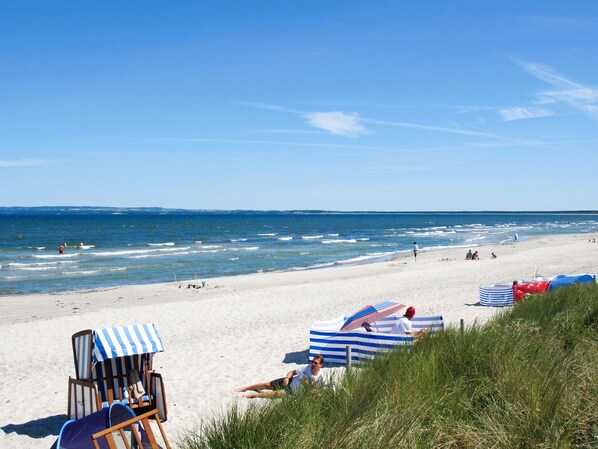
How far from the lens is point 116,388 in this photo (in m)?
7.64

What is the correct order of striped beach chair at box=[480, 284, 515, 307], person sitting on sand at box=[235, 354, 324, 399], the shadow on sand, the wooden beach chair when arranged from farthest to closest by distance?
striped beach chair at box=[480, 284, 515, 307] < person sitting on sand at box=[235, 354, 324, 399] < the shadow on sand < the wooden beach chair

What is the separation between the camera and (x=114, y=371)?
769 cm

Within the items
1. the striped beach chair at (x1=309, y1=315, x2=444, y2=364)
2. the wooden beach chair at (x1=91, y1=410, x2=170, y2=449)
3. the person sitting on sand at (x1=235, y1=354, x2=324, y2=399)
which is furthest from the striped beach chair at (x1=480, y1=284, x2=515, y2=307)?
the wooden beach chair at (x1=91, y1=410, x2=170, y2=449)

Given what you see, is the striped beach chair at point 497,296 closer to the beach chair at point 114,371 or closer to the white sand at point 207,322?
the white sand at point 207,322

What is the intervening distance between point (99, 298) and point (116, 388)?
53.4 feet

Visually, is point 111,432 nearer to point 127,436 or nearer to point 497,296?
point 127,436

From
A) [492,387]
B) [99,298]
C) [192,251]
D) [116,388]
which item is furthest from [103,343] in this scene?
[192,251]

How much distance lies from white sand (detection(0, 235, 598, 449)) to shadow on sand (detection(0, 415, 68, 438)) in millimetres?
13

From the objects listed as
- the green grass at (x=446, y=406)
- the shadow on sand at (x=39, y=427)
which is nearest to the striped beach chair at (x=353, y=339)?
the green grass at (x=446, y=406)

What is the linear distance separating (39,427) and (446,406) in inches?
220

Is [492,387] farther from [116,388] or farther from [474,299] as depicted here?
[474,299]

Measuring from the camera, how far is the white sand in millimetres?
8656

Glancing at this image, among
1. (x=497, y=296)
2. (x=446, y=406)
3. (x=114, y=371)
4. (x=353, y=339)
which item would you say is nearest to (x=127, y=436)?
(x=114, y=371)

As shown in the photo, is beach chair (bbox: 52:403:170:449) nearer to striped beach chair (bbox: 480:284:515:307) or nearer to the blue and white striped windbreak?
the blue and white striped windbreak
